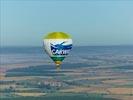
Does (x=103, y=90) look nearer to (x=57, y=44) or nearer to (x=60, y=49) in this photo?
(x=60, y=49)

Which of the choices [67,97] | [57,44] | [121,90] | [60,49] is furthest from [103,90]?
[57,44]

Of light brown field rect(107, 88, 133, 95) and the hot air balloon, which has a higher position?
the hot air balloon

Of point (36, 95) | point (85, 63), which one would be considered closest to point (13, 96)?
point (36, 95)

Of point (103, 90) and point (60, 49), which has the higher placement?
point (60, 49)

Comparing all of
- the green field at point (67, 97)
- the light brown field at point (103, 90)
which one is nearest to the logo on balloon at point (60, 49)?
the green field at point (67, 97)

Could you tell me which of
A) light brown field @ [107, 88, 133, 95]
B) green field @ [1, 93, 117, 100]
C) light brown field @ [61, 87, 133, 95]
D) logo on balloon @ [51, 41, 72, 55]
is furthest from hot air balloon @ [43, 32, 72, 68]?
light brown field @ [107, 88, 133, 95]

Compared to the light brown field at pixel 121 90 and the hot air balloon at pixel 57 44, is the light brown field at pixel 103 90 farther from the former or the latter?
the hot air balloon at pixel 57 44

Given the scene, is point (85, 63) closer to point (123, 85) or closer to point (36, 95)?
point (123, 85)

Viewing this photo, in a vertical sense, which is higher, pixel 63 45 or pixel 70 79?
pixel 63 45

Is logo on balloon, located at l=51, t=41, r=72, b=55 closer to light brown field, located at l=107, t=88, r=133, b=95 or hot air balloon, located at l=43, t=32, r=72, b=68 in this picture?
hot air balloon, located at l=43, t=32, r=72, b=68
